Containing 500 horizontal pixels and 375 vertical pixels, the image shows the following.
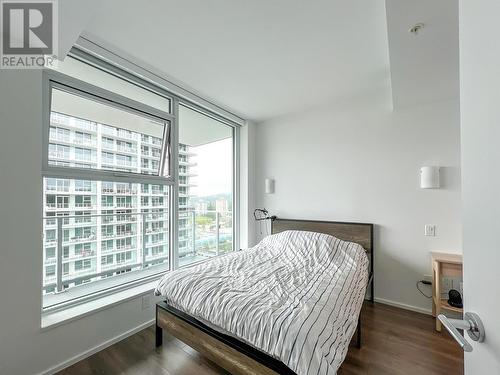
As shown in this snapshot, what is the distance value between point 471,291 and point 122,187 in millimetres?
2997

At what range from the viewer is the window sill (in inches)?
71.9

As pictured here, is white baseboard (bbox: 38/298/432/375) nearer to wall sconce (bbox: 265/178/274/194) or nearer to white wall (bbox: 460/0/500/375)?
wall sconce (bbox: 265/178/274/194)

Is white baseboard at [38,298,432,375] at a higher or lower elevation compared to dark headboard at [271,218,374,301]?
lower

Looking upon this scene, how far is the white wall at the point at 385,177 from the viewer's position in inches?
102

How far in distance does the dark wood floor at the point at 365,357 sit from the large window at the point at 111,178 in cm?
61

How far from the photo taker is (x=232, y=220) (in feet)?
13.1

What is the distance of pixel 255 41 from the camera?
6.47 ft

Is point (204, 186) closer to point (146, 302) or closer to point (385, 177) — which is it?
point (146, 302)

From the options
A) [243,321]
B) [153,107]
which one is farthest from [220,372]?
[153,107]

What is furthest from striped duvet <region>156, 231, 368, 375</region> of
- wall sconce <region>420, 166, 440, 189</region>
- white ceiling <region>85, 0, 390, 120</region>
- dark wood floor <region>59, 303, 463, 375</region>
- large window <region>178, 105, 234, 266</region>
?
white ceiling <region>85, 0, 390, 120</region>

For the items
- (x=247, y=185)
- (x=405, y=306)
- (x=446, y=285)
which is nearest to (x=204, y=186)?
(x=247, y=185)

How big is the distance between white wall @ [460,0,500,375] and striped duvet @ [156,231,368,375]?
75 cm

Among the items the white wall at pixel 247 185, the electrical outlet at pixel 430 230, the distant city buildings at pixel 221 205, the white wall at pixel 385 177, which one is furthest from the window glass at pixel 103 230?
the electrical outlet at pixel 430 230

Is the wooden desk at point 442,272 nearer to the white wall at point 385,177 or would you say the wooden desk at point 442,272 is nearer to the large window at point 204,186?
the white wall at point 385,177
